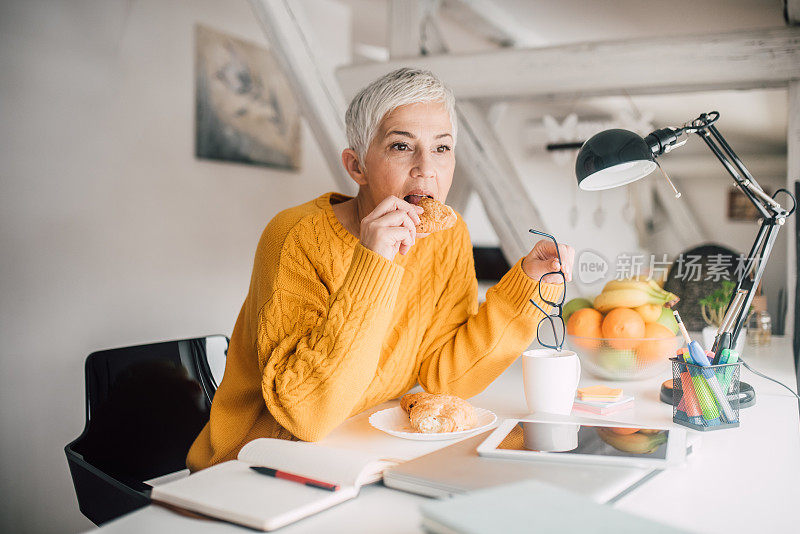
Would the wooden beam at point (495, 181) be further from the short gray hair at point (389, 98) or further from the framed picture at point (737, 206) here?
the framed picture at point (737, 206)

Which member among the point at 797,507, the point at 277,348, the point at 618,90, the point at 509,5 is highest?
the point at 509,5

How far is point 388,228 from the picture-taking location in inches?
41.8

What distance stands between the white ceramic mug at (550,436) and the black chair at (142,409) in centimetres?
80

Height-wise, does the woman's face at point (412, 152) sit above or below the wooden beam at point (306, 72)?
below

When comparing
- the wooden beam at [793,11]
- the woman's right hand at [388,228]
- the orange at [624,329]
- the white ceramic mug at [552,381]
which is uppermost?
the wooden beam at [793,11]

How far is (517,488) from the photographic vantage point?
601 millimetres

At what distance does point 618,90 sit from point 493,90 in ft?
1.45

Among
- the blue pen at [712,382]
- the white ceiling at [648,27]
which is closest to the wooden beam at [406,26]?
the white ceiling at [648,27]

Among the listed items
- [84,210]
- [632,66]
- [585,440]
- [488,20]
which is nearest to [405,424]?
[585,440]

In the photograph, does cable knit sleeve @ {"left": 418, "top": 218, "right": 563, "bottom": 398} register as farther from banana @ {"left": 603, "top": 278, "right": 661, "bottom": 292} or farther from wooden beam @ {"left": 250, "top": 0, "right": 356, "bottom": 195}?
wooden beam @ {"left": 250, "top": 0, "right": 356, "bottom": 195}

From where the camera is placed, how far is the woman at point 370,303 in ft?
3.40

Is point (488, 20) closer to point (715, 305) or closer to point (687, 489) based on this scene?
point (715, 305)

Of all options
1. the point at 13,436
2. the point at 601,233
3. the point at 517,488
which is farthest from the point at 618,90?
the point at 601,233

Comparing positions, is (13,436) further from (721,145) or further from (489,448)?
(721,145)
